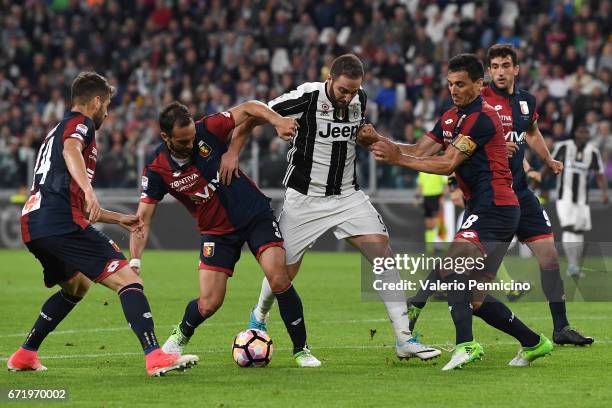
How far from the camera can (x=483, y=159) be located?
8.77m

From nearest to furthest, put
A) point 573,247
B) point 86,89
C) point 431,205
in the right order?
point 86,89 < point 573,247 < point 431,205

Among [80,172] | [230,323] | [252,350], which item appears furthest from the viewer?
[230,323]

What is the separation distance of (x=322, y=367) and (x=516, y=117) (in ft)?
10.4

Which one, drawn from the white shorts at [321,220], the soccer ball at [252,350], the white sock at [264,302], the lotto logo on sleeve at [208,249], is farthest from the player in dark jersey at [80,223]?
the white shorts at [321,220]

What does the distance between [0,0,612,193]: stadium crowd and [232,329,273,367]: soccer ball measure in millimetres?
13067

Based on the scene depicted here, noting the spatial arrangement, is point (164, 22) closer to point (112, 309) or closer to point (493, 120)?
point (112, 309)

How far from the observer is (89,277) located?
8.08 m

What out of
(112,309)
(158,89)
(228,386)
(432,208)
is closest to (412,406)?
(228,386)

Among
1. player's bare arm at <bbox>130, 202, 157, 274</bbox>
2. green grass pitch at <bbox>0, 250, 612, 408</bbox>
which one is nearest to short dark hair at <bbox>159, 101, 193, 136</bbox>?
player's bare arm at <bbox>130, 202, 157, 274</bbox>

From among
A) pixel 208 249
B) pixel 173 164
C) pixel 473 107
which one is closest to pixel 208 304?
→ pixel 208 249

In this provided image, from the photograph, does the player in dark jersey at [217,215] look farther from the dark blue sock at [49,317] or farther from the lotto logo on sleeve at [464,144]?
the lotto logo on sleeve at [464,144]

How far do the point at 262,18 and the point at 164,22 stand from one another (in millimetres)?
2968

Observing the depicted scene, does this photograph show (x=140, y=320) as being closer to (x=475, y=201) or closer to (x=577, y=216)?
(x=475, y=201)

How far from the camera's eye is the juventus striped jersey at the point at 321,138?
9070 mm
